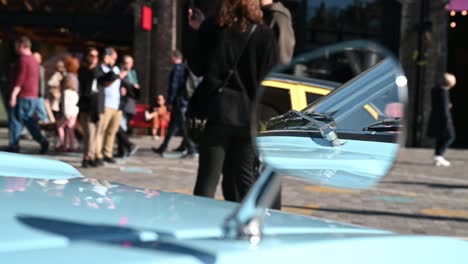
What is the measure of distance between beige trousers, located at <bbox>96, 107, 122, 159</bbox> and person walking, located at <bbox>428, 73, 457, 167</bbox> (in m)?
5.66

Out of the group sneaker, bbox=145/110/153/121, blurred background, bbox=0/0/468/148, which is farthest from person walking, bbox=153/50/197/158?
blurred background, bbox=0/0/468/148

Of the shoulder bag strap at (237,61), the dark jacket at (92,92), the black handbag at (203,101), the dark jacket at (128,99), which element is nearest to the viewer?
the shoulder bag strap at (237,61)

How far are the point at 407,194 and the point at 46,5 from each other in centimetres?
1257

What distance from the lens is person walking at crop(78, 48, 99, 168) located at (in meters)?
10.2

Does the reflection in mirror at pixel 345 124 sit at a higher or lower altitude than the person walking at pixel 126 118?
higher

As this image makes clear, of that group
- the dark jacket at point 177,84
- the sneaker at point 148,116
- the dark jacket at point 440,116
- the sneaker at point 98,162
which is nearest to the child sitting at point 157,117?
the sneaker at point 148,116

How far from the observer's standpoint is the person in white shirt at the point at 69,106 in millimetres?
12195

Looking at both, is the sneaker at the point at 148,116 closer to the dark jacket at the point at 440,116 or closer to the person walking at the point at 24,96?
the person walking at the point at 24,96

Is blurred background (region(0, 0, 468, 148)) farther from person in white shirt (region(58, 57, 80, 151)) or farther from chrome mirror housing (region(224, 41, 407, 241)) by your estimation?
chrome mirror housing (region(224, 41, 407, 241))

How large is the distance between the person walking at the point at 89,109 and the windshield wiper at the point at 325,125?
28.9 ft

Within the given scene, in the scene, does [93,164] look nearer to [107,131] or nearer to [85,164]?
[85,164]

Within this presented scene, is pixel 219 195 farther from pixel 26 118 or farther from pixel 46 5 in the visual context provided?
pixel 46 5

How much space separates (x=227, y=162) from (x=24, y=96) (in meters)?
8.38

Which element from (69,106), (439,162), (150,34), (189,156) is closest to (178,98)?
(189,156)
